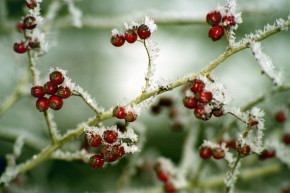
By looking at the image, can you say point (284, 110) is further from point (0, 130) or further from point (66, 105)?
point (66, 105)

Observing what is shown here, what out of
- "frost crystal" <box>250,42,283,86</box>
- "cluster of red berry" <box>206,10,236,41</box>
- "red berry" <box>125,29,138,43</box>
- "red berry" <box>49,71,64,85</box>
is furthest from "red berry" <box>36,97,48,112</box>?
"frost crystal" <box>250,42,283,86</box>

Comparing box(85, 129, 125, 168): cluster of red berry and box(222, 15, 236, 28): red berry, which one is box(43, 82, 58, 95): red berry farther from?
box(222, 15, 236, 28): red berry

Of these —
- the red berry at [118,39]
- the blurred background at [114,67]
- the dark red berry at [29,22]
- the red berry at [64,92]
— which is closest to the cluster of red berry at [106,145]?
the red berry at [64,92]

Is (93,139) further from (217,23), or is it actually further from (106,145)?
(217,23)

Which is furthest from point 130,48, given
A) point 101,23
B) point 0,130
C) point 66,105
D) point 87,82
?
point 0,130

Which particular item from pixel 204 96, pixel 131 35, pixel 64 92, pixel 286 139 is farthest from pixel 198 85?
pixel 286 139

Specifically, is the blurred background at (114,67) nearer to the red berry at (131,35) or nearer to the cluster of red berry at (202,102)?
the red berry at (131,35)
